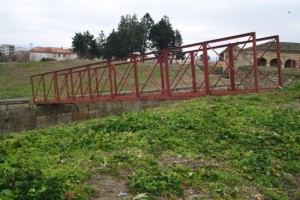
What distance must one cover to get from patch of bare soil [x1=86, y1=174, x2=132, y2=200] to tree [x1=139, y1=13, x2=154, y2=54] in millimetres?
49851

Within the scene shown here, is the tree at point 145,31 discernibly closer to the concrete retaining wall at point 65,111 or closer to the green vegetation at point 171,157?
the concrete retaining wall at point 65,111

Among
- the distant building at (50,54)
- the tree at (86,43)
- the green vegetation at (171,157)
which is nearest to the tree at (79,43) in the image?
the tree at (86,43)

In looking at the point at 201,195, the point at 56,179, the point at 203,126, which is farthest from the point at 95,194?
the point at 203,126

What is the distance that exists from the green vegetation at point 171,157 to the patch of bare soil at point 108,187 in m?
0.07

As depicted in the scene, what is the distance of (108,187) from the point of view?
3.71 meters

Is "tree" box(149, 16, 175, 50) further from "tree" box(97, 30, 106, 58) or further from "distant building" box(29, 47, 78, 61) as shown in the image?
"distant building" box(29, 47, 78, 61)

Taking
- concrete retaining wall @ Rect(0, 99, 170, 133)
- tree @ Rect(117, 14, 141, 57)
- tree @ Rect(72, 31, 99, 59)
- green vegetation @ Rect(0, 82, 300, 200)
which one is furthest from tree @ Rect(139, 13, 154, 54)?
green vegetation @ Rect(0, 82, 300, 200)

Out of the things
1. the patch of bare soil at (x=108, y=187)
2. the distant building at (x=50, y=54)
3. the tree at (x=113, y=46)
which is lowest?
the patch of bare soil at (x=108, y=187)

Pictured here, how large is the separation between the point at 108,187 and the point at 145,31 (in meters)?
52.6

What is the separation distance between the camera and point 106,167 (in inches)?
167

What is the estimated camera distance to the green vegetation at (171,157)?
11.9ft

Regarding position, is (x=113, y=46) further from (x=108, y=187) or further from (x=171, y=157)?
(x=108, y=187)

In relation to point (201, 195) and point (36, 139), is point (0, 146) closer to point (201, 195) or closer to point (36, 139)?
point (36, 139)

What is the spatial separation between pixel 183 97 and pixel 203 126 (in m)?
4.13
